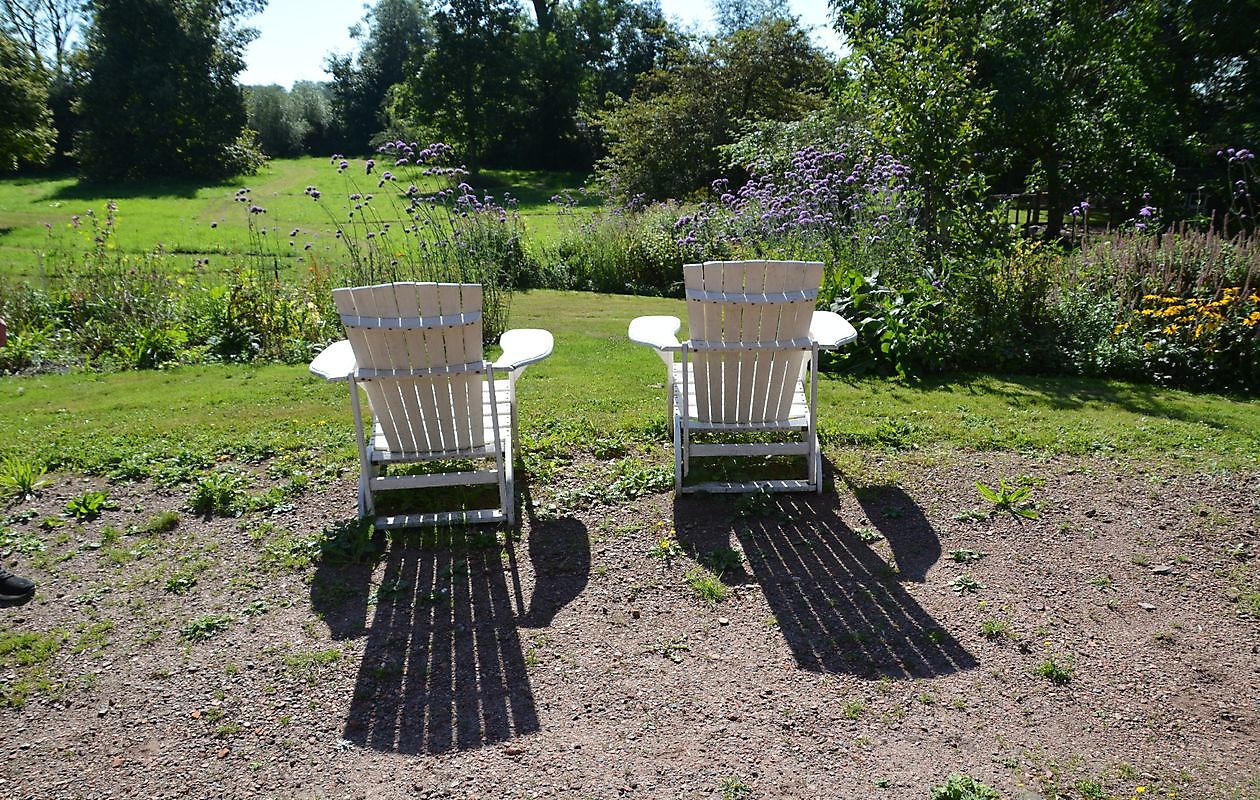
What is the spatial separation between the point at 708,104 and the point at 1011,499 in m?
18.4

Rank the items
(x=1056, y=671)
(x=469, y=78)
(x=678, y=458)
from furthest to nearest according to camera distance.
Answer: (x=469, y=78) < (x=678, y=458) < (x=1056, y=671)

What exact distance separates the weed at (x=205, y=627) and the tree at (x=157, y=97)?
109 ft

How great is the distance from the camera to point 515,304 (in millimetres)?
10672

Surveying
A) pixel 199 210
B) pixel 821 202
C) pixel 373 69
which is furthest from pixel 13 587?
pixel 373 69

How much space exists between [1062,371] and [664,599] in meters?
4.91

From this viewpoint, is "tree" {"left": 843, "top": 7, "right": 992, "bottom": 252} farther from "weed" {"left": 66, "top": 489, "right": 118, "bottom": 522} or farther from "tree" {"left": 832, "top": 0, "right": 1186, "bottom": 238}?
"weed" {"left": 66, "top": 489, "right": 118, "bottom": 522}

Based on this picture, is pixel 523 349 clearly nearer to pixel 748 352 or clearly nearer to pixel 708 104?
pixel 748 352

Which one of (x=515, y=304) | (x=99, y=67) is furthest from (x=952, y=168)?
(x=99, y=67)

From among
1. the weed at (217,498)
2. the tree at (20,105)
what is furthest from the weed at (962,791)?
the tree at (20,105)

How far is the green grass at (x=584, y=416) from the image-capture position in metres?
5.08

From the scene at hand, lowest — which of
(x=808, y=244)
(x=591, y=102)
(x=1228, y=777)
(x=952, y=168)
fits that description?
(x=1228, y=777)

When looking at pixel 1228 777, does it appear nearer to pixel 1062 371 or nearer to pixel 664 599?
pixel 664 599

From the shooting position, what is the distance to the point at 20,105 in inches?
813

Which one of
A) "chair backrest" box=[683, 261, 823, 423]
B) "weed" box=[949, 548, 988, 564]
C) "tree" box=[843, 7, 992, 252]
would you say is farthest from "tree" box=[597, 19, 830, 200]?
"weed" box=[949, 548, 988, 564]
